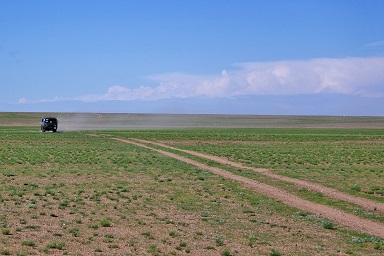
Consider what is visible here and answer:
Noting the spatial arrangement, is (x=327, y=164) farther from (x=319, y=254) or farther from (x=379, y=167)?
(x=319, y=254)

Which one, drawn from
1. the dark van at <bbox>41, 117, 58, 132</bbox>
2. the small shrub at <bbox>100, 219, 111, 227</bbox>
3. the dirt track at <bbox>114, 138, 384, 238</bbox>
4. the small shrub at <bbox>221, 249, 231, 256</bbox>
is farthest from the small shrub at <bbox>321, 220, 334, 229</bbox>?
the dark van at <bbox>41, 117, 58, 132</bbox>

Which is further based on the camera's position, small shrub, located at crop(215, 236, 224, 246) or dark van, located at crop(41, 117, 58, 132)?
dark van, located at crop(41, 117, 58, 132)

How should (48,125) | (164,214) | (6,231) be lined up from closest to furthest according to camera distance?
(6,231) → (164,214) → (48,125)

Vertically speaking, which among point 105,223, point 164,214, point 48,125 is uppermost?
point 48,125

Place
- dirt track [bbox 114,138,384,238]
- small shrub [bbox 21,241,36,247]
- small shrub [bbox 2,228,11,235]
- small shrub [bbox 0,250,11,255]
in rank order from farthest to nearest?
dirt track [bbox 114,138,384,238] < small shrub [bbox 2,228,11,235] < small shrub [bbox 21,241,36,247] < small shrub [bbox 0,250,11,255]

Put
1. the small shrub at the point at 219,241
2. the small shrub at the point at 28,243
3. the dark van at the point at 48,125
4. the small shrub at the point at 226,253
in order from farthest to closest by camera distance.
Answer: the dark van at the point at 48,125 < the small shrub at the point at 219,241 < the small shrub at the point at 28,243 < the small shrub at the point at 226,253

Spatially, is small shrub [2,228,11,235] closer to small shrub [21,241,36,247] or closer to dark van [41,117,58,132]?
small shrub [21,241,36,247]

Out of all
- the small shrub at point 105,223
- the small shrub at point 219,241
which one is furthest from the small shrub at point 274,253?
the small shrub at point 105,223

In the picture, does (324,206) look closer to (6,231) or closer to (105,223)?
(105,223)

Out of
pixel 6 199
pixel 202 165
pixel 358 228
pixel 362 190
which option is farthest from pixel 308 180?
pixel 6 199

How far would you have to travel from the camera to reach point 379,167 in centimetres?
3625

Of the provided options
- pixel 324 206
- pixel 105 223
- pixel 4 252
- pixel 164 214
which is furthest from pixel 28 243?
pixel 324 206

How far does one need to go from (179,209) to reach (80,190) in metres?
5.61

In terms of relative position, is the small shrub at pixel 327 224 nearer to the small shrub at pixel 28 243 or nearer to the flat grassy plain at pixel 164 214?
the flat grassy plain at pixel 164 214
